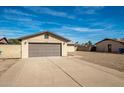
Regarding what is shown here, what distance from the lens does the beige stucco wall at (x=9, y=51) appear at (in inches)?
805

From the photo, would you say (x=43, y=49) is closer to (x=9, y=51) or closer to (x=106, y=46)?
(x=9, y=51)

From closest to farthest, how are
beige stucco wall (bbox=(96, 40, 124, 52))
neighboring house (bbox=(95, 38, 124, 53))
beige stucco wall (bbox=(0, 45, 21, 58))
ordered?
beige stucco wall (bbox=(0, 45, 21, 58)) < neighboring house (bbox=(95, 38, 124, 53)) < beige stucco wall (bbox=(96, 40, 124, 52))

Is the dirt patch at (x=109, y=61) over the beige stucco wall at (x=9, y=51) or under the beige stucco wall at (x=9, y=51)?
under

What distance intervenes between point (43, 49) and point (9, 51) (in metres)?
4.51

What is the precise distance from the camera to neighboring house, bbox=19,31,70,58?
22.1m

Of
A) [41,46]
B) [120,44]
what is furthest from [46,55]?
[120,44]

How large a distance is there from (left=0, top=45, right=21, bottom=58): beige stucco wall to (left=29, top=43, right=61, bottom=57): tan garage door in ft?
5.75

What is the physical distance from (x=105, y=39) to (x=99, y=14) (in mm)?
20141

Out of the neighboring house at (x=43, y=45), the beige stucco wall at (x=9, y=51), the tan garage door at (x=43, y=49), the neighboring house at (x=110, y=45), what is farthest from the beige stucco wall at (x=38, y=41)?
the neighboring house at (x=110, y=45)

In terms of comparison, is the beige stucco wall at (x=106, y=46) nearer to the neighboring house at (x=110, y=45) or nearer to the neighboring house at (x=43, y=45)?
the neighboring house at (x=110, y=45)

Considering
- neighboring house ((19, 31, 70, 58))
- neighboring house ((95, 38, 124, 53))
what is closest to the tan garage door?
neighboring house ((19, 31, 70, 58))

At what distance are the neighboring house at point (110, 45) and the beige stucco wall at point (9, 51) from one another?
2403 cm

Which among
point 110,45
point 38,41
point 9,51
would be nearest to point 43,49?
point 38,41

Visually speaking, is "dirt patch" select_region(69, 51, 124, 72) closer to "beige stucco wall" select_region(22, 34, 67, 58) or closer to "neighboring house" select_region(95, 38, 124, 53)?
"beige stucco wall" select_region(22, 34, 67, 58)
